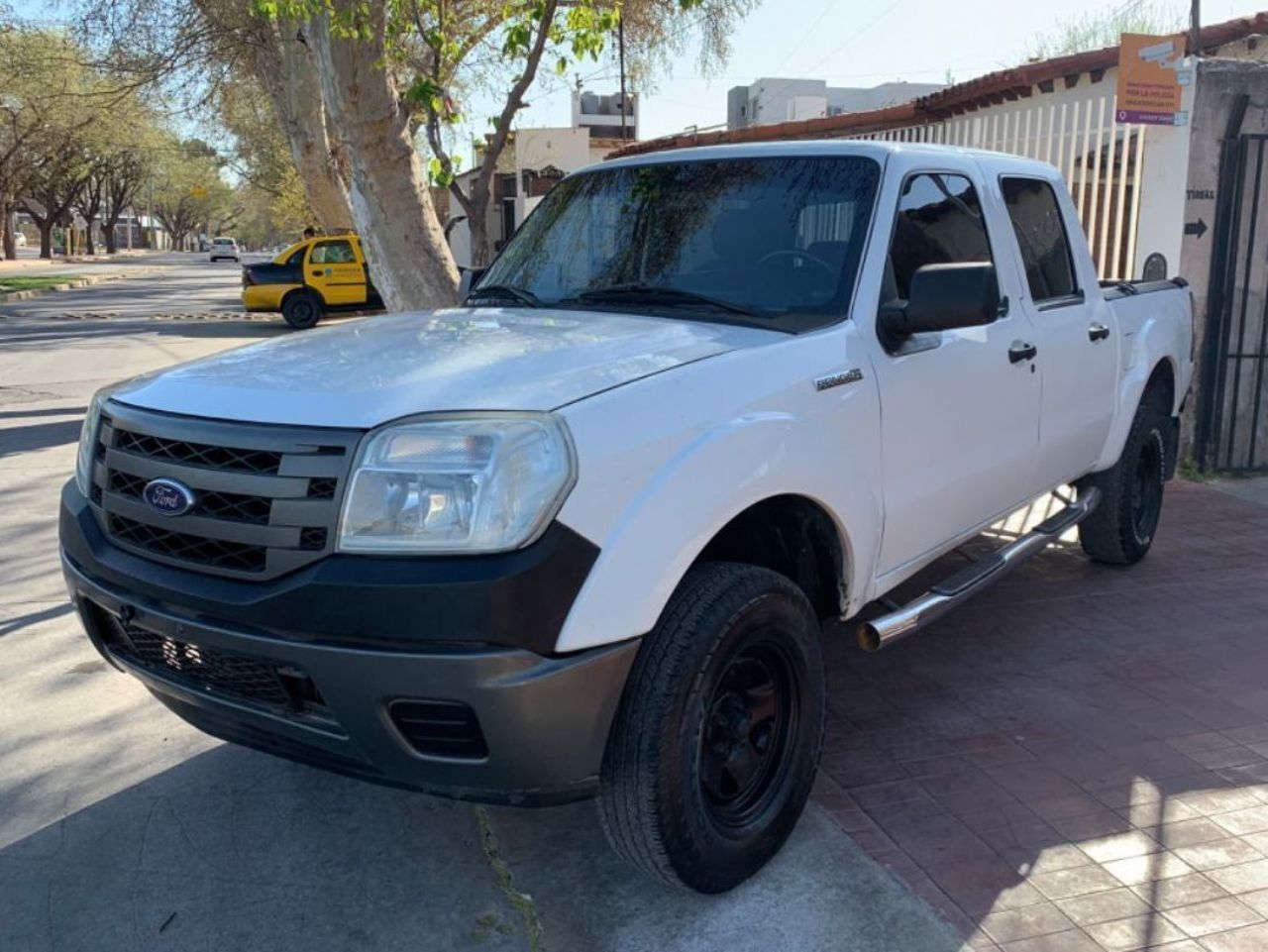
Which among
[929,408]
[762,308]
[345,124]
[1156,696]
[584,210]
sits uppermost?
[345,124]

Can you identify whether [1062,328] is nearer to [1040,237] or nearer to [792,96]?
[1040,237]

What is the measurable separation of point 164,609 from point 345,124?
20.3 ft

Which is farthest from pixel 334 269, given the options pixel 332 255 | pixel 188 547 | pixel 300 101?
pixel 188 547

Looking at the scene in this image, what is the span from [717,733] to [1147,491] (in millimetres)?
4221

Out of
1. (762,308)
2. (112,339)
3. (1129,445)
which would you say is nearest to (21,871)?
(762,308)

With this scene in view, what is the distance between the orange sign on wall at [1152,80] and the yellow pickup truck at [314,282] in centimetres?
1700

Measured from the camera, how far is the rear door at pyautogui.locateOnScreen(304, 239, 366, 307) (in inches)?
896

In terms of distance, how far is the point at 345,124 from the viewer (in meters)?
8.17

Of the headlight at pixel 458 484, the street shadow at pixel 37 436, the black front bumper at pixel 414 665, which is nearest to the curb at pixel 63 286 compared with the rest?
the street shadow at pixel 37 436

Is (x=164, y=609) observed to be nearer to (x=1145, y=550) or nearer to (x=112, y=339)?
(x=1145, y=550)

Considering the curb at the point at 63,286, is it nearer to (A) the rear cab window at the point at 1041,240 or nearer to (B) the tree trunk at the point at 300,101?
(B) the tree trunk at the point at 300,101

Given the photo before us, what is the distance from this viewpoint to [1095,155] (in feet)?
28.3

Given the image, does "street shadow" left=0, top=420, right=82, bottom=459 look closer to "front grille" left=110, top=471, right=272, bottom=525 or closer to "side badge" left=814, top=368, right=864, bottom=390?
"front grille" left=110, top=471, right=272, bottom=525

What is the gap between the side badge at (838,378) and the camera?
10.6ft
